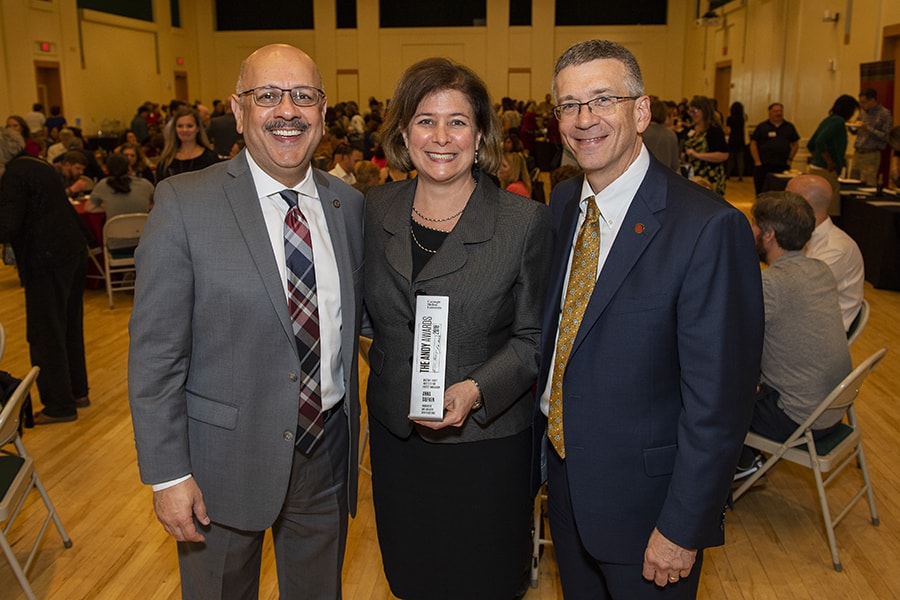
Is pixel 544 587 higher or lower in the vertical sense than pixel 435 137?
lower

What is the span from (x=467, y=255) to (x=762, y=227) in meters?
1.88

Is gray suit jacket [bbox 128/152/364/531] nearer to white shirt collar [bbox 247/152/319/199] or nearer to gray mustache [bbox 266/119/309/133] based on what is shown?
white shirt collar [bbox 247/152/319/199]

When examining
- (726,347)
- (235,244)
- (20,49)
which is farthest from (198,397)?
(20,49)

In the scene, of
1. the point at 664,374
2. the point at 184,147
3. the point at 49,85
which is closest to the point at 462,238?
the point at 664,374

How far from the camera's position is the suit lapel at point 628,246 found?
5.75 ft

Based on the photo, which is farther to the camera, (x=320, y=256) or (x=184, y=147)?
(x=184, y=147)

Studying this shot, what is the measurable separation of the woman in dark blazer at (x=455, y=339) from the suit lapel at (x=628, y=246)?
35 centimetres

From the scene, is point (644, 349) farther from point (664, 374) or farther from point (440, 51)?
point (440, 51)

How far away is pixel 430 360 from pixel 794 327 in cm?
203

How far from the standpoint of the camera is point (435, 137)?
2.07m

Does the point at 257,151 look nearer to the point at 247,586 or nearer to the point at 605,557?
the point at 247,586

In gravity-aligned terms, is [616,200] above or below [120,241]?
above

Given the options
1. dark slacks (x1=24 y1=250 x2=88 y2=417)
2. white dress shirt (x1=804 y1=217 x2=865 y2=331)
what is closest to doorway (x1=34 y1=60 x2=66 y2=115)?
dark slacks (x1=24 y1=250 x2=88 y2=417)

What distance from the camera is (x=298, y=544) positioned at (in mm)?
2252
